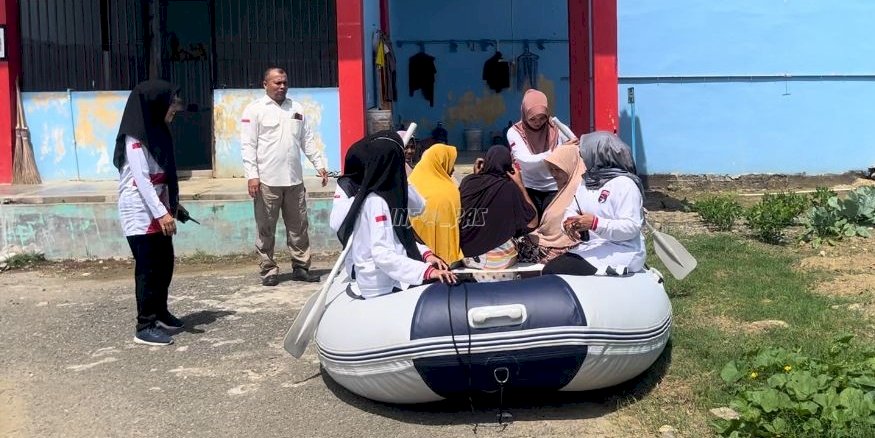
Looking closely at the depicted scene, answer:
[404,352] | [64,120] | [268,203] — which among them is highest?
[64,120]

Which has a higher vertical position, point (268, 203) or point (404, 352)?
point (268, 203)

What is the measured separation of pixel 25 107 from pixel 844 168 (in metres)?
12.0

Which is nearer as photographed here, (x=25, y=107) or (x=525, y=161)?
(x=525, y=161)

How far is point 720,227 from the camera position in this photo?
9.38 metres

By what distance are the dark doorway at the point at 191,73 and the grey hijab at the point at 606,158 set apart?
8.23m

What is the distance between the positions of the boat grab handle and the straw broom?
762 cm

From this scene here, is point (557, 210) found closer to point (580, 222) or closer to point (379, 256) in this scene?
point (580, 222)

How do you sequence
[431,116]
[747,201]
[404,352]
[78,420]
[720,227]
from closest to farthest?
[404,352] < [78,420] < [720,227] < [747,201] < [431,116]

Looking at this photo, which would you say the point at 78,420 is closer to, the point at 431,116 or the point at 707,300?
the point at 707,300

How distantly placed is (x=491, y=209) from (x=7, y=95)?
6845mm

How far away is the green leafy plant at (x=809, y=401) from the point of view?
12.1ft

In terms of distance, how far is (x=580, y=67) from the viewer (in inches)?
447

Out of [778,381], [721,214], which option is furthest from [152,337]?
[721,214]

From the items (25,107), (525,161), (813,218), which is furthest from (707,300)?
(25,107)
